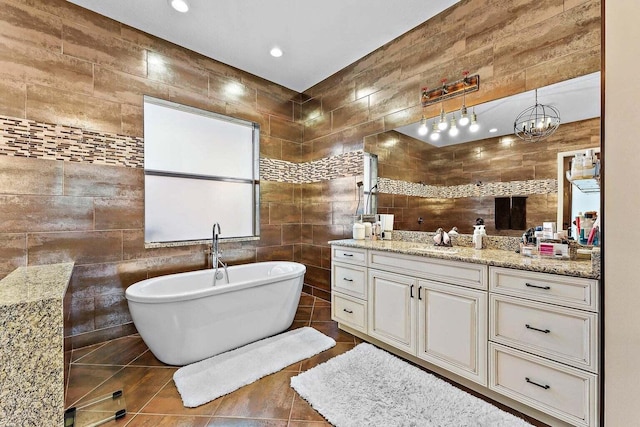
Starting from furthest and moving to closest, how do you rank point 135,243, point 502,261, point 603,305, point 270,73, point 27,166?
Answer: point 270,73 → point 135,243 → point 27,166 → point 502,261 → point 603,305

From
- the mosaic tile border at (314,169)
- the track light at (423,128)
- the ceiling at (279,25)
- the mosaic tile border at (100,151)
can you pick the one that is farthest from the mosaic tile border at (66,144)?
the track light at (423,128)

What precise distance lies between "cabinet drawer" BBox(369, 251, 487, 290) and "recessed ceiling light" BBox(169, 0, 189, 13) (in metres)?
2.62

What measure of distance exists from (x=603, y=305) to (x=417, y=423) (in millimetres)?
1336

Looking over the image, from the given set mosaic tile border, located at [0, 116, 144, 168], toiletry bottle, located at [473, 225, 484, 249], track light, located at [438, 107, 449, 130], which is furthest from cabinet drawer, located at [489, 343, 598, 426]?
mosaic tile border, located at [0, 116, 144, 168]

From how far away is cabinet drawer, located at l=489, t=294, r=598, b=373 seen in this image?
4.43ft

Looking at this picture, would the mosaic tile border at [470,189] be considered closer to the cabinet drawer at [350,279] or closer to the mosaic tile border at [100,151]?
the mosaic tile border at [100,151]

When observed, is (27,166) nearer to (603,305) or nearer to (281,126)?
(281,126)

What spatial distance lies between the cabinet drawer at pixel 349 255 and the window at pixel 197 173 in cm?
123

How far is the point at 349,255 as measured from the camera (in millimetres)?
2600

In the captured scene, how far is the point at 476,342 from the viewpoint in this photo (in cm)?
174

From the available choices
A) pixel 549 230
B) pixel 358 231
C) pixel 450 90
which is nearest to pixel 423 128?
pixel 450 90

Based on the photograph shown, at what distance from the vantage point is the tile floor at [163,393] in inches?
62.0

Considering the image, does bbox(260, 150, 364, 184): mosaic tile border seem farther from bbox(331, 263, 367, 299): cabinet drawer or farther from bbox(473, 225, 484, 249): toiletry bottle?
bbox(473, 225, 484, 249): toiletry bottle

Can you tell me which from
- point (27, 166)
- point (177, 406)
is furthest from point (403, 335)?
point (27, 166)
